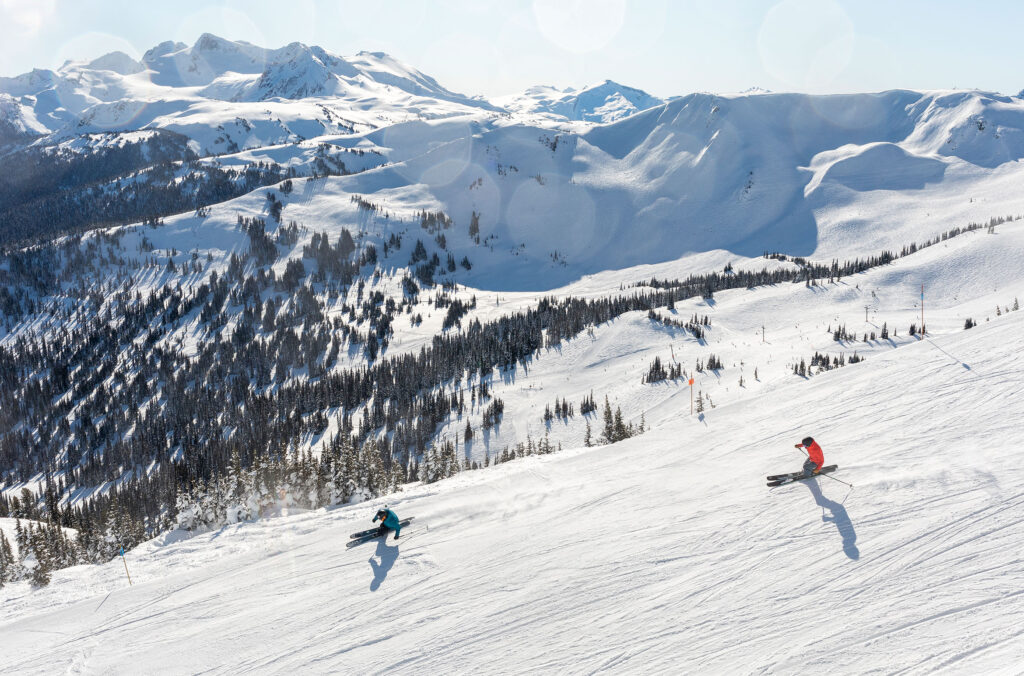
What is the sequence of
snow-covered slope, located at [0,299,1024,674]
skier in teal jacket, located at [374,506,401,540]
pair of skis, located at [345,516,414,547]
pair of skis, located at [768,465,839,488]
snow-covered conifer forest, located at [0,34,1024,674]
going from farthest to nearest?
pair of skis, located at [345,516,414,547]
skier in teal jacket, located at [374,506,401,540]
pair of skis, located at [768,465,839,488]
snow-covered conifer forest, located at [0,34,1024,674]
snow-covered slope, located at [0,299,1024,674]

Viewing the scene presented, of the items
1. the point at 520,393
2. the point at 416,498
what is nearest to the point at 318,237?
the point at 520,393

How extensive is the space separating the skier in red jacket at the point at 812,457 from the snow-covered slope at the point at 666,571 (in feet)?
2.17

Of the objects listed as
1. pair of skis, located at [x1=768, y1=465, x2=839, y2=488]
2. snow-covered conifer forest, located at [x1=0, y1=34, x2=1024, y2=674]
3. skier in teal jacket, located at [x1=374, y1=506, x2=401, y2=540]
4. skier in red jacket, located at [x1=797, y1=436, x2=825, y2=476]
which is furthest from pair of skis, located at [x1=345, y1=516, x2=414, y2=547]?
skier in red jacket, located at [x1=797, y1=436, x2=825, y2=476]

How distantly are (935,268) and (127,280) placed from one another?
202 metres

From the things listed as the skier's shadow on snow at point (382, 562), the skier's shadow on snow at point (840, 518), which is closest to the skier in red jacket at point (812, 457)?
the skier's shadow on snow at point (840, 518)

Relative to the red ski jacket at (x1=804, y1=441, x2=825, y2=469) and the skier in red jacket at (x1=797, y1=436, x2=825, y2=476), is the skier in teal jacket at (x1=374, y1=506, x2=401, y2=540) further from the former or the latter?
the red ski jacket at (x1=804, y1=441, x2=825, y2=469)

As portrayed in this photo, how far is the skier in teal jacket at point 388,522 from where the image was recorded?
607 inches

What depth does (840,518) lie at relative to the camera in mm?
11250

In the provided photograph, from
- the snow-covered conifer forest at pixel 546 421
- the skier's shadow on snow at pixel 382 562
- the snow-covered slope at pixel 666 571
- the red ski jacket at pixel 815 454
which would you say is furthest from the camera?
the skier's shadow on snow at pixel 382 562

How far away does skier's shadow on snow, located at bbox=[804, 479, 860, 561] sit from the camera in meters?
10.2

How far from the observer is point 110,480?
304 ft

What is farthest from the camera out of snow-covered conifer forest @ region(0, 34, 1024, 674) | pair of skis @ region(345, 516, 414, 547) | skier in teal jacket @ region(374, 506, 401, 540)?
pair of skis @ region(345, 516, 414, 547)

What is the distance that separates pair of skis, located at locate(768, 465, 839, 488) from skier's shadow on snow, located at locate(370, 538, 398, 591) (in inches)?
441

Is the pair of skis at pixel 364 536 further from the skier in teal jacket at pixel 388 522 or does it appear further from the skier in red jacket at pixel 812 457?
the skier in red jacket at pixel 812 457
